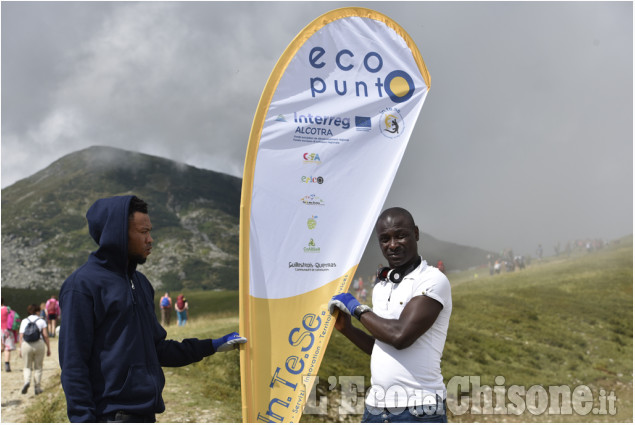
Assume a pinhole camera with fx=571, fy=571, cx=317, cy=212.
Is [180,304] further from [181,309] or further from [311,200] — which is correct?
[311,200]

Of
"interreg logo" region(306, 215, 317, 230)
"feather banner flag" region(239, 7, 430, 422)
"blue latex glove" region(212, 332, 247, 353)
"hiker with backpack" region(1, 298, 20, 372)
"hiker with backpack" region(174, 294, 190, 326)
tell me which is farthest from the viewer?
"hiker with backpack" region(174, 294, 190, 326)

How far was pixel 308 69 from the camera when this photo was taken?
602 cm

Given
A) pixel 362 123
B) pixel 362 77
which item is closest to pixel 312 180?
pixel 362 123

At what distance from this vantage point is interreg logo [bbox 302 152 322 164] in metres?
5.89

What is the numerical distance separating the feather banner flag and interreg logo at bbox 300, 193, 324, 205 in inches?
0.4

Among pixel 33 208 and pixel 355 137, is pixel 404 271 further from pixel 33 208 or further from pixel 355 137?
pixel 33 208

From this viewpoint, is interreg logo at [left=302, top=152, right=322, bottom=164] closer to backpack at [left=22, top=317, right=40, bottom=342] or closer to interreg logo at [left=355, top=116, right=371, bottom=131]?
interreg logo at [left=355, top=116, right=371, bottom=131]

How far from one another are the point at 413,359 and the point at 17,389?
15.7 meters

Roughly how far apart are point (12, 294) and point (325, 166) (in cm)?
12193

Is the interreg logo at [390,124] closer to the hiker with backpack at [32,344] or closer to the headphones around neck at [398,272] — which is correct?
the headphones around neck at [398,272]

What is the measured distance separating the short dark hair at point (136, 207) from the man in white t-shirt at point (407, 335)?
1778mm

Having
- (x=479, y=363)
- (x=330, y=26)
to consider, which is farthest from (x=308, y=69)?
(x=479, y=363)

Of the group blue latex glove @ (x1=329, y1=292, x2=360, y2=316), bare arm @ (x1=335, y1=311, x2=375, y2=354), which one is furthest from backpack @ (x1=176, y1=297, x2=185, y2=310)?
blue latex glove @ (x1=329, y1=292, x2=360, y2=316)

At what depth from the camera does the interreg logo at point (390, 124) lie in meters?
6.18
